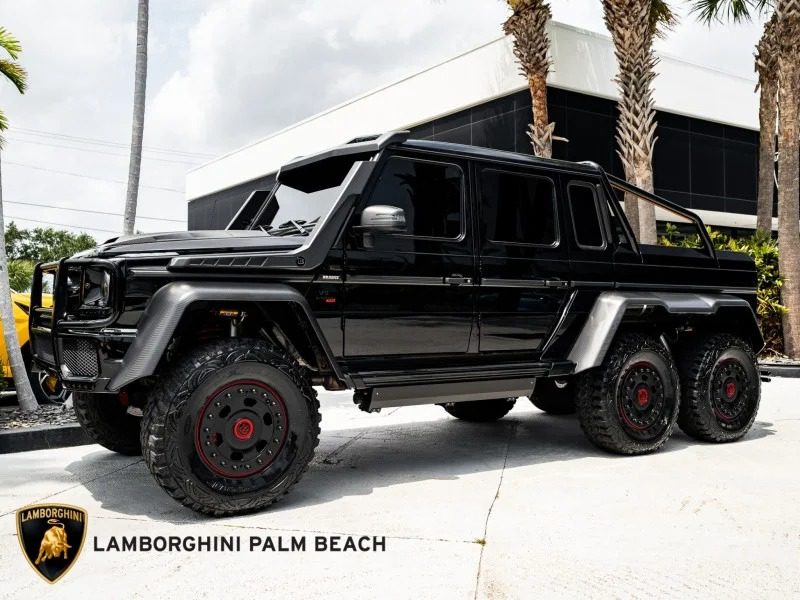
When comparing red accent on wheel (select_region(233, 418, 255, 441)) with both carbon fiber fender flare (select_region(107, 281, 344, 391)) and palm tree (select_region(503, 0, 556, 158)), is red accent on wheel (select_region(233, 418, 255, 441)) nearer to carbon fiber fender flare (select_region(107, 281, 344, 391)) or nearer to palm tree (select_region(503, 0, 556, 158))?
carbon fiber fender flare (select_region(107, 281, 344, 391))

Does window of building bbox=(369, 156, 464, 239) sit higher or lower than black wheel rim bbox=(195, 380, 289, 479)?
higher

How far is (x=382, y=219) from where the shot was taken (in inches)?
178

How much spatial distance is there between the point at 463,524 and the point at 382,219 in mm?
1777

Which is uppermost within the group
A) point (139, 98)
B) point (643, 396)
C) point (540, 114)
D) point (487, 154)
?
point (540, 114)

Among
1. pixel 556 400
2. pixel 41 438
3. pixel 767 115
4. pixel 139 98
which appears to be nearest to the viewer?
pixel 41 438

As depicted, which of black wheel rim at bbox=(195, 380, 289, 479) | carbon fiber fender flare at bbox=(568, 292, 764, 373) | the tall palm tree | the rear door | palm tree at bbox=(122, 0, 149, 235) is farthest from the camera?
the tall palm tree

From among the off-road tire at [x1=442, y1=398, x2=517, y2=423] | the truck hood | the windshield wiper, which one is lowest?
the off-road tire at [x1=442, y1=398, x2=517, y2=423]

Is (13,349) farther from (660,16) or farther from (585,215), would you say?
(660,16)

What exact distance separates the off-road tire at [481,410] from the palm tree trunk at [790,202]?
303 inches

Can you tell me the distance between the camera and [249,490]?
13.8 ft

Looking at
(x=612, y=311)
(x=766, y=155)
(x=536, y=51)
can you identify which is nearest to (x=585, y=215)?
(x=612, y=311)

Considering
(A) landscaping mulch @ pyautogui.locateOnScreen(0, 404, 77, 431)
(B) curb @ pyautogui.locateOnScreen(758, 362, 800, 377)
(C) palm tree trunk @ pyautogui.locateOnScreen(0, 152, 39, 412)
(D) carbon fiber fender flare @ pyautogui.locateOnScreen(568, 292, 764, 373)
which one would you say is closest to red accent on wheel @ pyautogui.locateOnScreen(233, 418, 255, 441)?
(D) carbon fiber fender flare @ pyautogui.locateOnScreen(568, 292, 764, 373)

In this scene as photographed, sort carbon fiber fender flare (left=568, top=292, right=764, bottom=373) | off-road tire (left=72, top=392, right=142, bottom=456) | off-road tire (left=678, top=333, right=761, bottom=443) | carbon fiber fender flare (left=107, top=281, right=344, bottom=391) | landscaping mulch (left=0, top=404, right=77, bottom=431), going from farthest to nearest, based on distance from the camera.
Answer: landscaping mulch (left=0, top=404, right=77, bottom=431) < off-road tire (left=678, top=333, right=761, bottom=443) < carbon fiber fender flare (left=568, top=292, right=764, bottom=373) < off-road tire (left=72, top=392, right=142, bottom=456) < carbon fiber fender flare (left=107, top=281, right=344, bottom=391)

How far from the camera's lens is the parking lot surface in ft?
10.6
